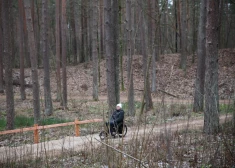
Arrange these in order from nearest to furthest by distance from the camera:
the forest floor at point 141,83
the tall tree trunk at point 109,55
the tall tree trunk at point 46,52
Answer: the tall tree trunk at point 109,55, the tall tree trunk at point 46,52, the forest floor at point 141,83

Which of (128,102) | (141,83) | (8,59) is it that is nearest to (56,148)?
(128,102)

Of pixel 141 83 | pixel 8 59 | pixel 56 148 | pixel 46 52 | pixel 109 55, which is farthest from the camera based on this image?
pixel 141 83

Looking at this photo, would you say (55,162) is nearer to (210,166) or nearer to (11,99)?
(210,166)

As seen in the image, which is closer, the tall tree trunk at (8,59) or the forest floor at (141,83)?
the tall tree trunk at (8,59)

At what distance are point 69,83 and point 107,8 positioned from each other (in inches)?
788

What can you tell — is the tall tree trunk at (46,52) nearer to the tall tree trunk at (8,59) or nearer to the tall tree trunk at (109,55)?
the tall tree trunk at (8,59)

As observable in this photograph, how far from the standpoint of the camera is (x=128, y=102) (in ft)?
18.6

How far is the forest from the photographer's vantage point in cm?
440

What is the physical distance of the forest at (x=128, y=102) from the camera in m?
4.40

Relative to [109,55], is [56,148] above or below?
below

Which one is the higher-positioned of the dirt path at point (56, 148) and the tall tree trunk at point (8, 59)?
the tall tree trunk at point (8, 59)

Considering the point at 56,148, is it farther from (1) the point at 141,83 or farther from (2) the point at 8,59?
(1) the point at 141,83

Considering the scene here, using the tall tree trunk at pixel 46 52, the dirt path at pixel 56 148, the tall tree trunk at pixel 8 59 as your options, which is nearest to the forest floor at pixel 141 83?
the tall tree trunk at pixel 46 52

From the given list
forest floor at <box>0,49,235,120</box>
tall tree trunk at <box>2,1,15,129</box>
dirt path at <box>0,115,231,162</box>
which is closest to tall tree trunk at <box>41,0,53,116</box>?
forest floor at <box>0,49,235,120</box>
